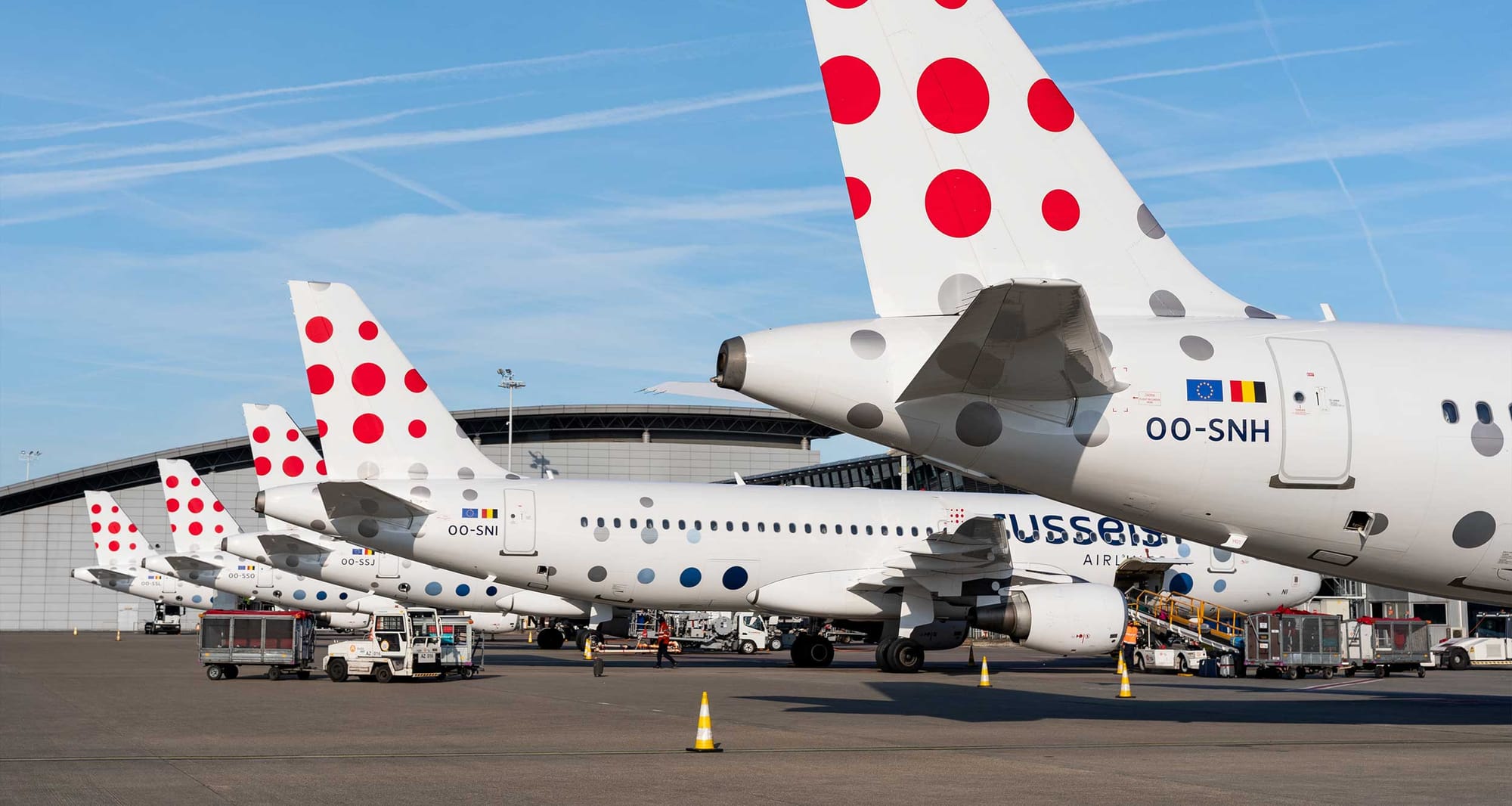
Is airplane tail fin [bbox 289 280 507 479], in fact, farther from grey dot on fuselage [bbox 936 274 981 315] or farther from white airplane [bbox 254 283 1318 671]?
grey dot on fuselage [bbox 936 274 981 315]

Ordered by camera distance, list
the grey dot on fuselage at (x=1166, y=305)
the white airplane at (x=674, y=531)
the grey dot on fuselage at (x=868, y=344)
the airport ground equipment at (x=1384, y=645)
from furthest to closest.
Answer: the airport ground equipment at (x=1384, y=645) → the white airplane at (x=674, y=531) → the grey dot on fuselage at (x=1166, y=305) → the grey dot on fuselage at (x=868, y=344)

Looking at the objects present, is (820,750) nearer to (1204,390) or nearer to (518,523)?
(1204,390)

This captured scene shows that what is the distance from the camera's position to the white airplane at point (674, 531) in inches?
1136

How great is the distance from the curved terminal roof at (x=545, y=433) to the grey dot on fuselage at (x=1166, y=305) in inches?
2703

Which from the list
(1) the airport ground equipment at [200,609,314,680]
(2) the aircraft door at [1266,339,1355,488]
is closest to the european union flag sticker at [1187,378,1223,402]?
(2) the aircraft door at [1266,339,1355,488]

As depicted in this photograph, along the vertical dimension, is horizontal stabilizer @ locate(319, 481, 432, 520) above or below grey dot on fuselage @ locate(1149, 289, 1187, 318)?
below

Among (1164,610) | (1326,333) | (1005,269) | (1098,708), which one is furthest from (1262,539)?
(1164,610)

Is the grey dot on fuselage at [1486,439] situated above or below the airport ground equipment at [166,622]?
above

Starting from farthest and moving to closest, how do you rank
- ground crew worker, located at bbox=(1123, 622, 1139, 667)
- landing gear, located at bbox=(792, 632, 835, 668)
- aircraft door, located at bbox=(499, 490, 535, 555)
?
landing gear, located at bbox=(792, 632, 835, 668) → ground crew worker, located at bbox=(1123, 622, 1139, 667) → aircraft door, located at bbox=(499, 490, 535, 555)

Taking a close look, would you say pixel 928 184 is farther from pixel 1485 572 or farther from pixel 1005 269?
pixel 1485 572

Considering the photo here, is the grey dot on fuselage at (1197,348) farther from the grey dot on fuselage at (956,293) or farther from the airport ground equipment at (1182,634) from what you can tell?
the airport ground equipment at (1182,634)

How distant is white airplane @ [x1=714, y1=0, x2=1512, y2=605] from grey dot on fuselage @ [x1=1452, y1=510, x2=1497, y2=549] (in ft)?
0.06

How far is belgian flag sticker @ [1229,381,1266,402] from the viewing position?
13258 millimetres

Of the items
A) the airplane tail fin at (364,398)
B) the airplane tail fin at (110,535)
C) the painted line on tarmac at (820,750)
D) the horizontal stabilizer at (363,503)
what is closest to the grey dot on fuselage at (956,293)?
the painted line on tarmac at (820,750)
